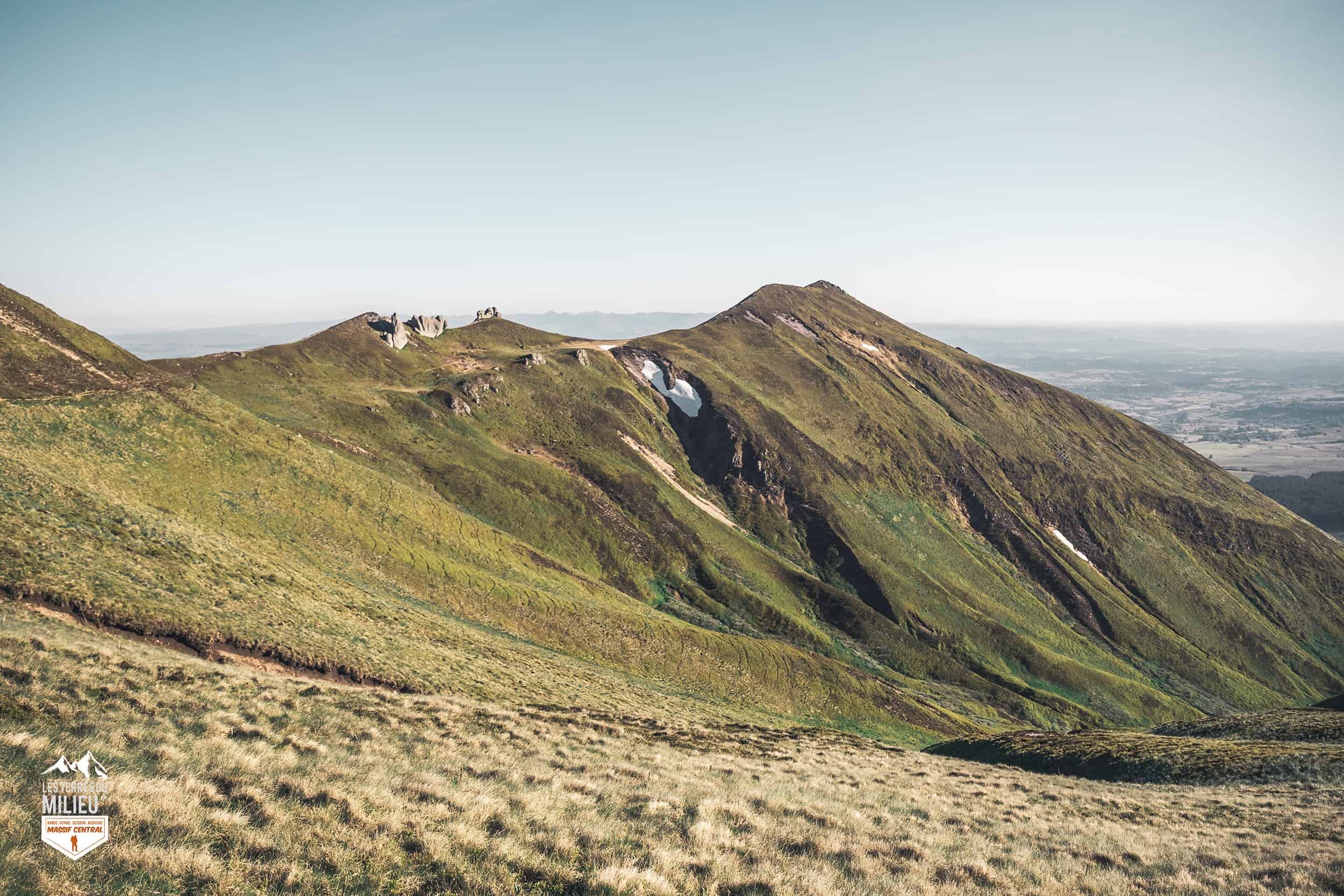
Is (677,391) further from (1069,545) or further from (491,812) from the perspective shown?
(491,812)

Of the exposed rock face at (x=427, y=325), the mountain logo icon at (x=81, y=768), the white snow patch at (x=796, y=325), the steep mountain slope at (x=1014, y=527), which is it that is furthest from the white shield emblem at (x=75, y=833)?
the white snow patch at (x=796, y=325)

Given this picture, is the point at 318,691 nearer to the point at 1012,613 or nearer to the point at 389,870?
the point at 389,870

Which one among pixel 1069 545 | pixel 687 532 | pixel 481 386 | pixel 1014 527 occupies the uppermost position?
pixel 481 386

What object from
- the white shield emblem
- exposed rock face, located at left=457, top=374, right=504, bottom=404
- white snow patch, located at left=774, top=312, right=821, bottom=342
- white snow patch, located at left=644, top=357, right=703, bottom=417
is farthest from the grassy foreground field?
white snow patch, located at left=774, top=312, right=821, bottom=342

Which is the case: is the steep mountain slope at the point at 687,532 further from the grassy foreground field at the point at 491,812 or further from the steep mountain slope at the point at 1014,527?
the grassy foreground field at the point at 491,812

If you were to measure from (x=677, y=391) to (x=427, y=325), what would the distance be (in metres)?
57.3

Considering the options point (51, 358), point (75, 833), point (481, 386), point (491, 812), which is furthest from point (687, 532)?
point (75, 833)

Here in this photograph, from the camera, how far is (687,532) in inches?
3900

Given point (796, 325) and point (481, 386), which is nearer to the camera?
point (481, 386)

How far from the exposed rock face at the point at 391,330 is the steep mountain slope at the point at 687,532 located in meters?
2.90

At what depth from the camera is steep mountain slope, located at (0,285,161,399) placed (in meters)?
53.4

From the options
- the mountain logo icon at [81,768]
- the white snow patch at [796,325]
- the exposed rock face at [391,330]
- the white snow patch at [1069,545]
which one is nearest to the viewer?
the mountain logo icon at [81,768]

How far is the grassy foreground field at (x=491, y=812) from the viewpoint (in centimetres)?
1080

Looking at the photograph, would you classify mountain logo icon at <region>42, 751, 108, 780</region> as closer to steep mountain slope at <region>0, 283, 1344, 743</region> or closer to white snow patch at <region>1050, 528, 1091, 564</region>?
steep mountain slope at <region>0, 283, 1344, 743</region>
